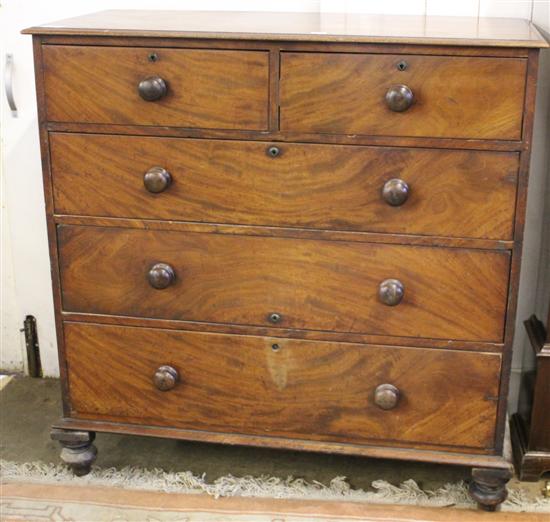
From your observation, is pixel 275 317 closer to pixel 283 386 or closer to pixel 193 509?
pixel 283 386

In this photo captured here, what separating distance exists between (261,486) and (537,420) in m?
0.70

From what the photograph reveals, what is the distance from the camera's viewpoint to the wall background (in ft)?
7.61

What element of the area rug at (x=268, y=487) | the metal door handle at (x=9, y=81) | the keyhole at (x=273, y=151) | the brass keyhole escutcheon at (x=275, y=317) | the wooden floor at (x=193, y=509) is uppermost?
the metal door handle at (x=9, y=81)

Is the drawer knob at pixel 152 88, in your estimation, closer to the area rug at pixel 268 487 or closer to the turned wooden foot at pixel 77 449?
the turned wooden foot at pixel 77 449

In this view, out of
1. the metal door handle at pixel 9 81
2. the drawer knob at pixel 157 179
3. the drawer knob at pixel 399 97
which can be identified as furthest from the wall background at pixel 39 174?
the drawer knob at pixel 157 179

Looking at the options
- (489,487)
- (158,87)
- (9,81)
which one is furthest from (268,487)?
(9,81)

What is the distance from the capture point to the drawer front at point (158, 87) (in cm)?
188

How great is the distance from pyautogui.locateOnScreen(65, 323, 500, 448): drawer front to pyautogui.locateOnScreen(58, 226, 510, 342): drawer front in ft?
0.19

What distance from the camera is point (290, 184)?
1.94 metres

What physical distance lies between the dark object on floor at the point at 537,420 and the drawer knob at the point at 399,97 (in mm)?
710

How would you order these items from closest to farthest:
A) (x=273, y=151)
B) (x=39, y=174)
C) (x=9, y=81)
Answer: (x=273, y=151), (x=9, y=81), (x=39, y=174)

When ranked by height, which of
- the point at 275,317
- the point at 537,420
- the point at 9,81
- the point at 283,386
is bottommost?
the point at 537,420

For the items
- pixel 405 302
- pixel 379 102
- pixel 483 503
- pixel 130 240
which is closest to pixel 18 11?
pixel 130 240

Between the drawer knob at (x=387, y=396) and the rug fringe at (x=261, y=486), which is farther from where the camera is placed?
the rug fringe at (x=261, y=486)
